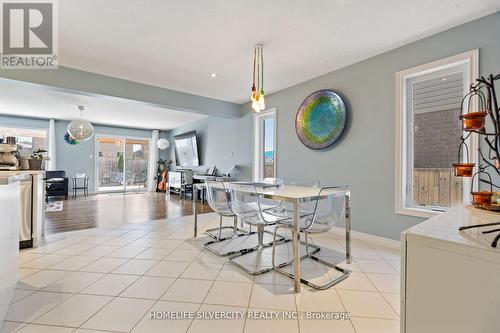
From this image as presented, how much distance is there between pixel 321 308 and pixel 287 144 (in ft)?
9.53

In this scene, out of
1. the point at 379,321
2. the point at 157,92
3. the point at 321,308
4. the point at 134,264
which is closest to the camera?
the point at 379,321

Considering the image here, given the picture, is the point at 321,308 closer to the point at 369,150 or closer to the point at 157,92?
the point at 369,150

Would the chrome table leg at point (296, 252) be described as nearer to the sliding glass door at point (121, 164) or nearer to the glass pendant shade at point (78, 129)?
the glass pendant shade at point (78, 129)

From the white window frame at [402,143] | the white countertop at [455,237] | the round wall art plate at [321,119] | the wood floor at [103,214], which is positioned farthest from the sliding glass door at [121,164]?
the white countertop at [455,237]

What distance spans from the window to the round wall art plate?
3.08 feet

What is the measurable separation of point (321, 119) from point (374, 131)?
0.79 m

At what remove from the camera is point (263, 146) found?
4.91m

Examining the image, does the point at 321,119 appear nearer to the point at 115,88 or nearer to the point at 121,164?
the point at 115,88

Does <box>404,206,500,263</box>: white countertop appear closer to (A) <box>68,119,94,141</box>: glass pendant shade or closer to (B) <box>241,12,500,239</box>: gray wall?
(B) <box>241,12,500,239</box>: gray wall

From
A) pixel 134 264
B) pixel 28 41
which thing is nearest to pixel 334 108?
pixel 134 264

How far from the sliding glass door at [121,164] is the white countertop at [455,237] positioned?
902cm

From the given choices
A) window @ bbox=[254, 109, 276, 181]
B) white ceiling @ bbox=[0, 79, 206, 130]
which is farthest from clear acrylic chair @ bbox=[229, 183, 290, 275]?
white ceiling @ bbox=[0, 79, 206, 130]

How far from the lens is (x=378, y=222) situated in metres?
2.93

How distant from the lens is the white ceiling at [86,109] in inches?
179
